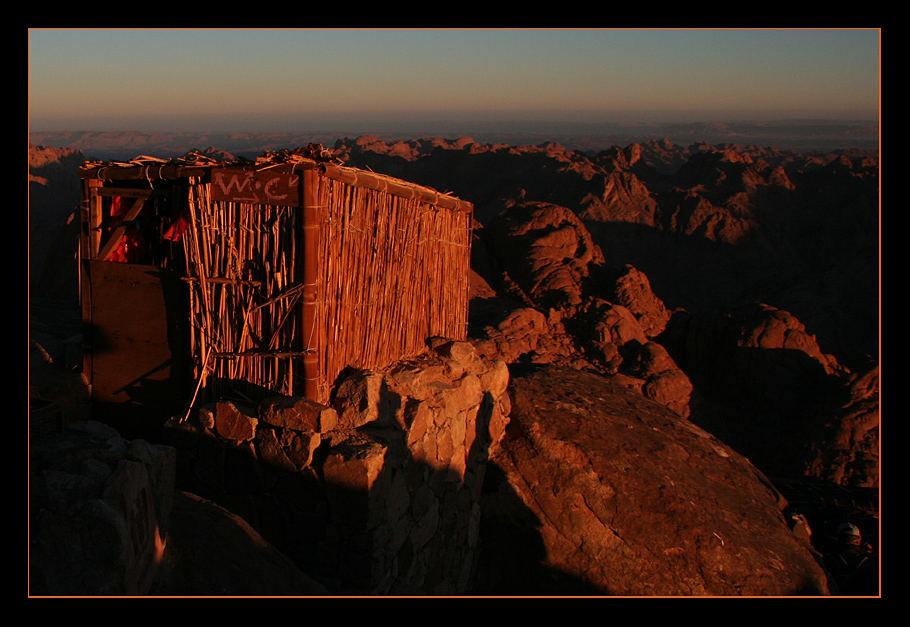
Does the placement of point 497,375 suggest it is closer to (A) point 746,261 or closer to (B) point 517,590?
(B) point 517,590

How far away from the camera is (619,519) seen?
650 centimetres

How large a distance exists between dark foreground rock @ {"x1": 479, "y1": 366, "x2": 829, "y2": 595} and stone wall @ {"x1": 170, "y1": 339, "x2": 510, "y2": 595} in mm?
1086

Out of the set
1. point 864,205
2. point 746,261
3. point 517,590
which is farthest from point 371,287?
point 864,205

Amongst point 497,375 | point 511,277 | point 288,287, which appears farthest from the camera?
point 511,277

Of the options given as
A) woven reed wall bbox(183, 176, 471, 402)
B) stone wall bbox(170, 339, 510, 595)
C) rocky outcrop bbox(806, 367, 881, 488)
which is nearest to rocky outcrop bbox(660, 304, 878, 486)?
rocky outcrop bbox(806, 367, 881, 488)

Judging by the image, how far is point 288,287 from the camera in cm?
499

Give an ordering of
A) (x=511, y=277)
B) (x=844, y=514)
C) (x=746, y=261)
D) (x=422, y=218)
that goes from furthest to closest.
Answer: (x=746, y=261)
(x=511, y=277)
(x=844, y=514)
(x=422, y=218)

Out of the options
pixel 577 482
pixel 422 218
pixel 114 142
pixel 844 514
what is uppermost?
pixel 114 142

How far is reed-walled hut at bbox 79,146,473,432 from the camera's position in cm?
496

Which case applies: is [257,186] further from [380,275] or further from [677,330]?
[677,330]

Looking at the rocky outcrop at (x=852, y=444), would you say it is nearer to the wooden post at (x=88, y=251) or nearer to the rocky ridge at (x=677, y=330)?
the rocky ridge at (x=677, y=330)

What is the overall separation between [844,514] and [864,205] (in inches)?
809

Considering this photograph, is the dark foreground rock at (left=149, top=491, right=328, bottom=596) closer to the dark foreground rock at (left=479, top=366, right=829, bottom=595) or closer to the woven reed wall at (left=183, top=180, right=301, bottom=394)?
the woven reed wall at (left=183, top=180, right=301, bottom=394)

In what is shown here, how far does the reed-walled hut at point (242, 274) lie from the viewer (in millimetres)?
4965
